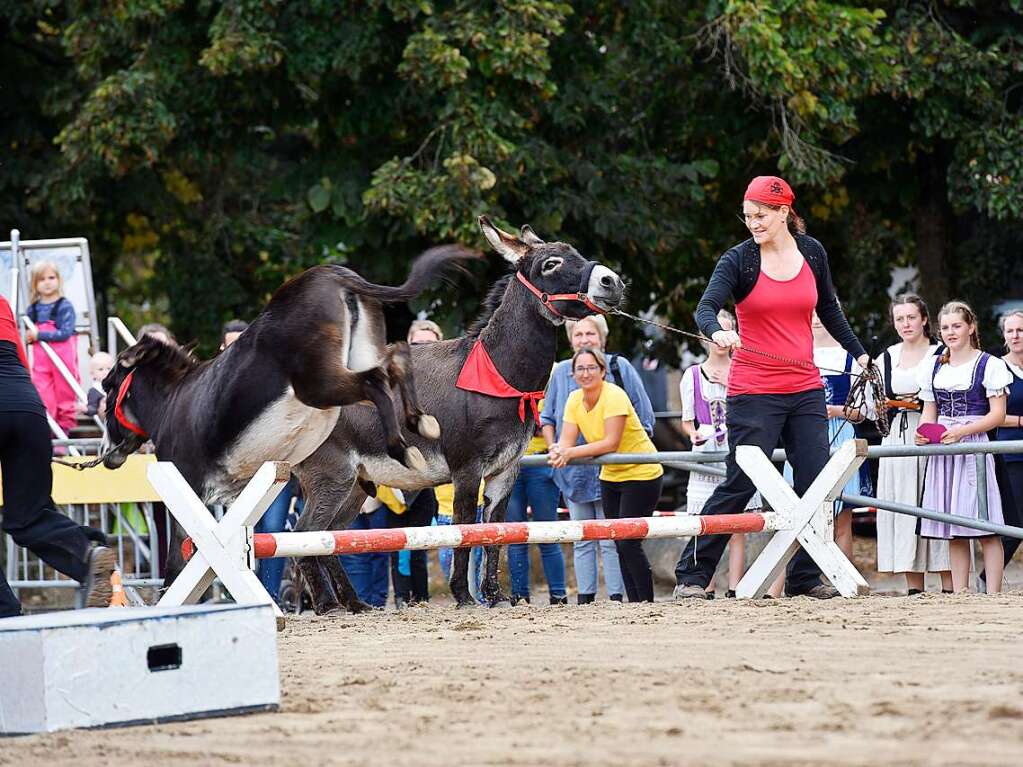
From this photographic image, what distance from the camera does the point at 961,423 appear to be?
992 cm

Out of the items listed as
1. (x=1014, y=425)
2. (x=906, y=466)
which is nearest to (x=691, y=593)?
(x=906, y=466)

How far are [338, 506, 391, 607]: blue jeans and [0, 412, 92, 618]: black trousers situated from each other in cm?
378

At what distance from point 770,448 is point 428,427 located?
1.86 metres

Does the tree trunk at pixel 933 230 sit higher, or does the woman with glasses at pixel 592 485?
the tree trunk at pixel 933 230

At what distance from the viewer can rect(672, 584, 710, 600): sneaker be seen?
8930 millimetres

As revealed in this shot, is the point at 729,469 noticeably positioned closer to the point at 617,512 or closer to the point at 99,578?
the point at 617,512

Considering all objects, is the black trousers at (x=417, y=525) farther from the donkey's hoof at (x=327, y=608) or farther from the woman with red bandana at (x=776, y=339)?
the woman with red bandana at (x=776, y=339)

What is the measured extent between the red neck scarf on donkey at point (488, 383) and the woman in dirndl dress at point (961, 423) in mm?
2410

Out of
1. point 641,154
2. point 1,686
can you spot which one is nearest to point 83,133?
point 641,154

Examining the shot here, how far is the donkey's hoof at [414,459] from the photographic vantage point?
895 centimetres

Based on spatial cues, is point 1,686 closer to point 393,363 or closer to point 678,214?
point 393,363

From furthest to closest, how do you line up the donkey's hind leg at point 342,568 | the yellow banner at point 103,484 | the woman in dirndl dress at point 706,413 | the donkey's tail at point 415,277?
1. the yellow banner at point 103,484
2. the woman in dirndl dress at point 706,413
3. the donkey's hind leg at point 342,568
4. the donkey's tail at point 415,277

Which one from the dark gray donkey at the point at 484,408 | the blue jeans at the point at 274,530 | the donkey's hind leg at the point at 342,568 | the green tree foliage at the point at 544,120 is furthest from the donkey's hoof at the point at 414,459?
the green tree foliage at the point at 544,120

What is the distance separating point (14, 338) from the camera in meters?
7.73
